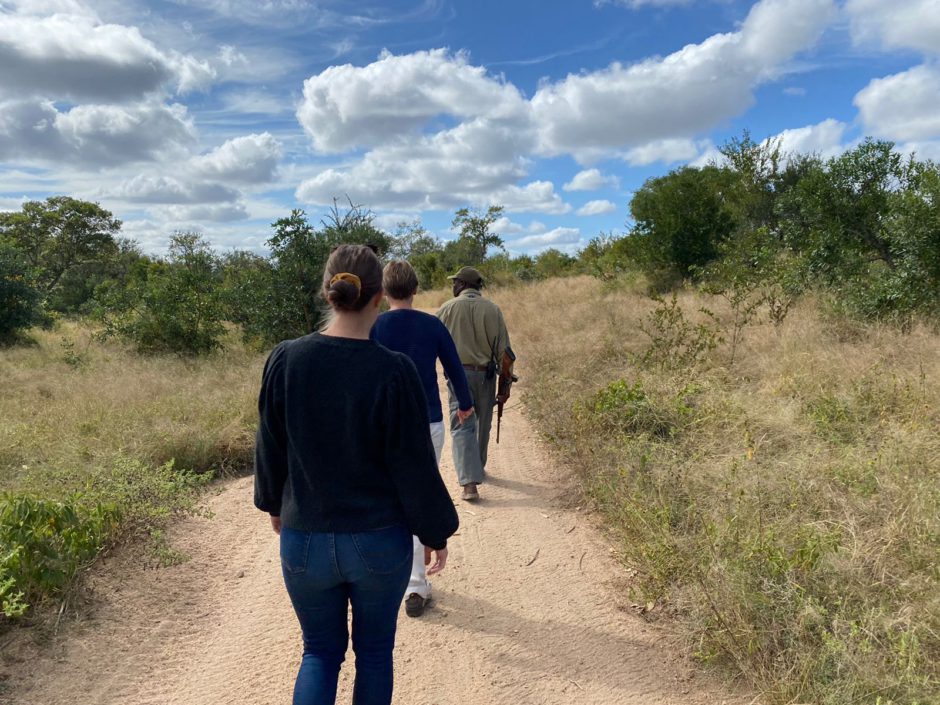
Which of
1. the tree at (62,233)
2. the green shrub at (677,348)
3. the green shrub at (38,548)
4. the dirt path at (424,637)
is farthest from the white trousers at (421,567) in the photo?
the tree at (62,233)

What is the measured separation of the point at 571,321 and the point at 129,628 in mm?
9920

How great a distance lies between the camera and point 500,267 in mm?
27281

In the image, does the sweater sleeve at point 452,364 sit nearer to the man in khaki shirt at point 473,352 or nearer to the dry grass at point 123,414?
the man in khaki shirt at point 473,352

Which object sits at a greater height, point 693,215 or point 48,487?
point 693,215

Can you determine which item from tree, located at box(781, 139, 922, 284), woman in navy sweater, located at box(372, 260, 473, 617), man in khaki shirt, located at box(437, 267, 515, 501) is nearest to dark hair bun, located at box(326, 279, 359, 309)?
woman in navy sweater, located at box(372, 260, 473, 617)

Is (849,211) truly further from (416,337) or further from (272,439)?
(272,439)

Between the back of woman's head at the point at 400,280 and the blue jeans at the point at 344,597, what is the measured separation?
5.70 ft

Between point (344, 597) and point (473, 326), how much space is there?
327cm

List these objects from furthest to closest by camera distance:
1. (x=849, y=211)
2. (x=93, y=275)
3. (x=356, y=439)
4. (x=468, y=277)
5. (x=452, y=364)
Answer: (x=93, y=275)
(x=849, y=211)
(x=468, y=277)
(x=452, y=364)
(x=356, y=439)

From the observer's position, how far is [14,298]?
41.5ft

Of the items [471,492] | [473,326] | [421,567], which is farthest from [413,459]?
[471,492]

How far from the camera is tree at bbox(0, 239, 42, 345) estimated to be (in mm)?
12516

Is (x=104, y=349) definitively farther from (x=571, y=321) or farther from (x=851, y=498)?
(x=851, y=498)

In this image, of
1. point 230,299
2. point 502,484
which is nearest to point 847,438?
point 502,484
